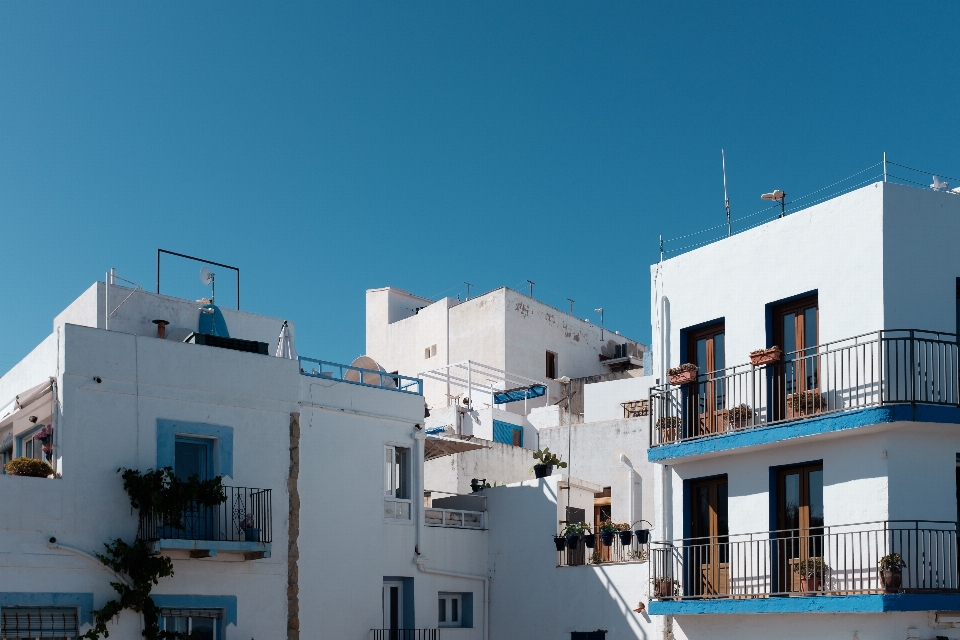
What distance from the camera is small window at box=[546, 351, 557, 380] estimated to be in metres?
47.0

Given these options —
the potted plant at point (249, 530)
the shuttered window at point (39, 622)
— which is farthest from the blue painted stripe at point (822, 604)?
the shuttered window at point (39, 622)

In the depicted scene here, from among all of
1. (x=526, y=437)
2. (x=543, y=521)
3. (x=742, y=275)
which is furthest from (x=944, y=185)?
(x=526, y=437)

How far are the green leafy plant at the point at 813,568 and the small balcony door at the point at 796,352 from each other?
2392 mm

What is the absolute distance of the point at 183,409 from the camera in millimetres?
23422

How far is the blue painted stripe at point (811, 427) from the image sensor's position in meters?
19.4

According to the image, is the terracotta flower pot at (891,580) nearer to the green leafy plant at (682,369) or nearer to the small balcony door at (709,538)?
the small balcony door at (709,538)

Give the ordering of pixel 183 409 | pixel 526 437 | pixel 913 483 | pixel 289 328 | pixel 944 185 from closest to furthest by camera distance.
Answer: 1. pixel 913 483
2. pixel 944 185
3. pixel 183 409
4. pixel 289 328
5. pixel 526 437

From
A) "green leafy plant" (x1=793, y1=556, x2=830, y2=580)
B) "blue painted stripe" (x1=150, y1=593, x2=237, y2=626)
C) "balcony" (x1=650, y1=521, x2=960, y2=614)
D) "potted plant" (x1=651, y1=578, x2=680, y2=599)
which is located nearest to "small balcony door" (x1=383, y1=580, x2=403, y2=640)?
"blue painted stripe" (x1=150, y1=593, x2=237, y2=626)

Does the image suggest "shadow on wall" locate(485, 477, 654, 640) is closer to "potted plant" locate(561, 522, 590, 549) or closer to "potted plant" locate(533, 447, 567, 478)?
"potted plant" locate(561, 522, 590, 549)

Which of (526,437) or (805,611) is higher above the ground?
(526,437)

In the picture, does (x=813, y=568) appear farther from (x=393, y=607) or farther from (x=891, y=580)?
(x=393, y=607)

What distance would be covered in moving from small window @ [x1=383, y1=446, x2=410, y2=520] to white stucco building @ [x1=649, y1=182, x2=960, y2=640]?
603 centimetres

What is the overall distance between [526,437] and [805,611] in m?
18.4

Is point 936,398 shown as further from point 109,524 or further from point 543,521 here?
point 109,524
